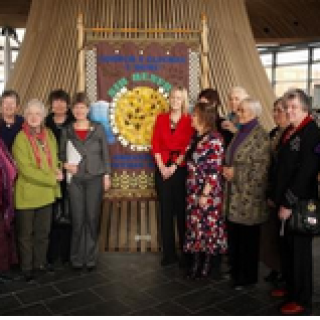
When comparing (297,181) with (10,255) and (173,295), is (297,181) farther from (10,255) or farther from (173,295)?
(10,255)

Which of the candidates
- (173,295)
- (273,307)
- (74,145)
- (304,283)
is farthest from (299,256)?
(74,145)

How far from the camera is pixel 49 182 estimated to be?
361 centimetres

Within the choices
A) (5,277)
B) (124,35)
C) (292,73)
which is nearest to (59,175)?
(5,277)

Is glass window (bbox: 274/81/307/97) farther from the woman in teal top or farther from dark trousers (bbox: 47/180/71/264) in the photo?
the woman in teal top

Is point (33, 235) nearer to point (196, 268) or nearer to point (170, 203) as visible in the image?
point (170, 203)

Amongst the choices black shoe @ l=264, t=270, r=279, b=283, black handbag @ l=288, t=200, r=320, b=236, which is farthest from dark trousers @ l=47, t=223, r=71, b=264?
black handbag @ l=288, t=200, r=320, b=236

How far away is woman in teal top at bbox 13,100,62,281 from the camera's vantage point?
11.7 ft

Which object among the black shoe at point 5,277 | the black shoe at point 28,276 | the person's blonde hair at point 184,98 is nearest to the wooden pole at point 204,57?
the person's blonde hair at point 184,98

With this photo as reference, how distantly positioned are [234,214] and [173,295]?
780 millimetres

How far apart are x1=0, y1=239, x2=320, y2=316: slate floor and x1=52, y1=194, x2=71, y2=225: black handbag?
1.43 ft

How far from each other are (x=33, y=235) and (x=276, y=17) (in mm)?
8502

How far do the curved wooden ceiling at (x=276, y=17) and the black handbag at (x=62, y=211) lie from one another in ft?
20.9

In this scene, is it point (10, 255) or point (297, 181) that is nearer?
point (297, 181)

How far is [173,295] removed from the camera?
10.8ft
